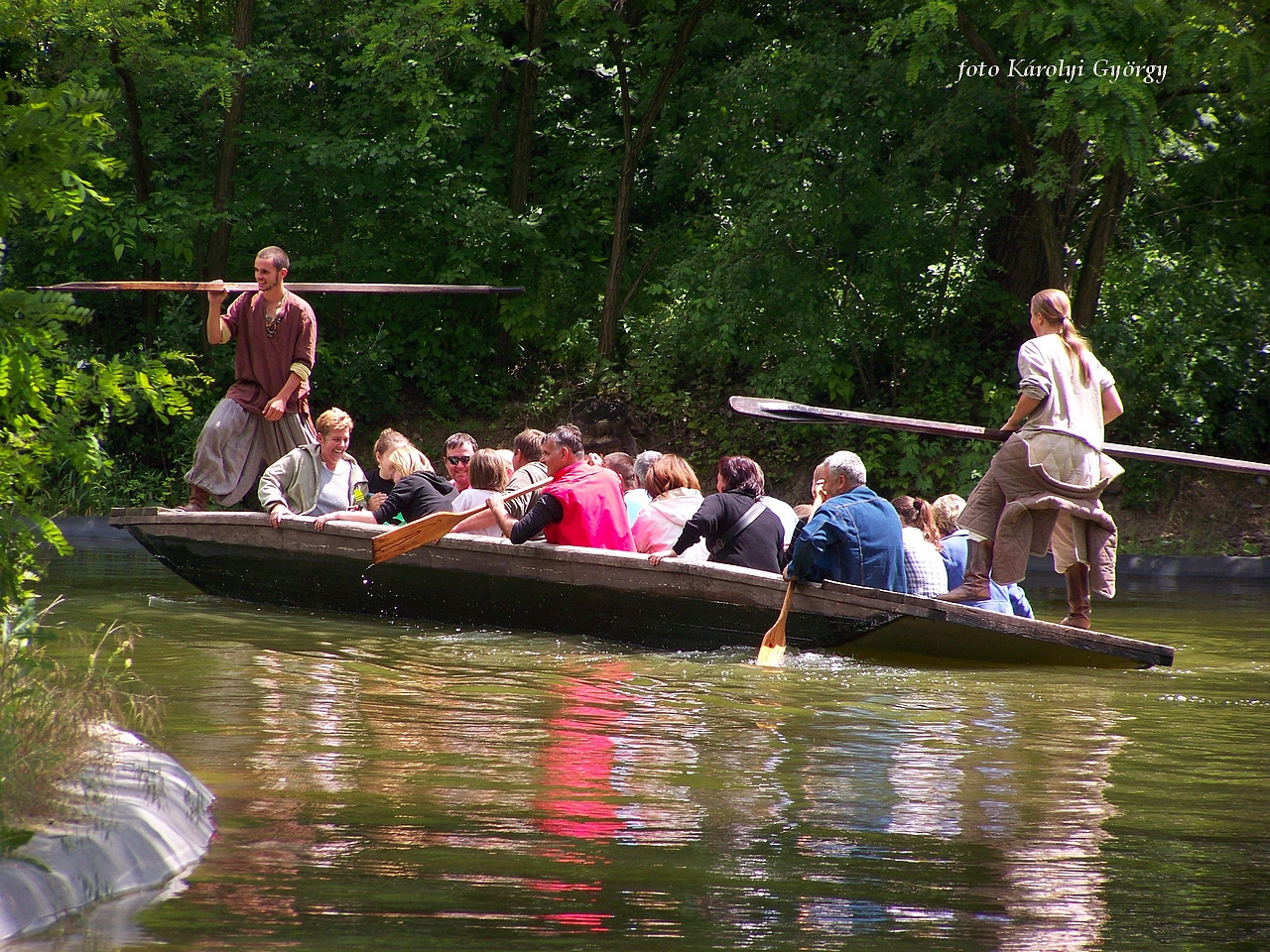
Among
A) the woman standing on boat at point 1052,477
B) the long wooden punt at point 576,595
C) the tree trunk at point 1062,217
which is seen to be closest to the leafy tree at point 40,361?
the long wooden punt at point 576,595

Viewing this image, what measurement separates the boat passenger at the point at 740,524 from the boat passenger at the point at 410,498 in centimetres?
156

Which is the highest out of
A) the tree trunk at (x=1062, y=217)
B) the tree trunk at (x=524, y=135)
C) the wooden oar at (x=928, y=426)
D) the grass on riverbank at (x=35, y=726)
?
the tree trunk at (x=524, y=135)

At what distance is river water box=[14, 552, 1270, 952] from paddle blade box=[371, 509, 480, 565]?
62cm

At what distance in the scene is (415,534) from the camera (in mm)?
8148

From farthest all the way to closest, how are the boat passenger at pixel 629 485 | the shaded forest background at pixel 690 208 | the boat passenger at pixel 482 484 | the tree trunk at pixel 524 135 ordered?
1. the tree trunk at pixel 524 135
2. the shaded forest background at pixel 690 208
3. the boat passenger at pixel 629 485
4. the boat passenger at pixel 482 484

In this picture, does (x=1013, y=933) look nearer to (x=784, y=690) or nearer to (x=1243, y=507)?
(x=784, y=690)

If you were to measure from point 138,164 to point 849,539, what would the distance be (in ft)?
38.4

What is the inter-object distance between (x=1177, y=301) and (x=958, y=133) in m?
2.74

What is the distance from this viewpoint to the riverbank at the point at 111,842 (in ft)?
9.92

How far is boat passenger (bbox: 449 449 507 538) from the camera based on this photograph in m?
8.69

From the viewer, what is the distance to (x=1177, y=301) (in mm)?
14516

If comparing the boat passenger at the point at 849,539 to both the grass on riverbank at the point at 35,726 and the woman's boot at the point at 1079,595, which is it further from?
the grass on riverbank at the point at 35,726

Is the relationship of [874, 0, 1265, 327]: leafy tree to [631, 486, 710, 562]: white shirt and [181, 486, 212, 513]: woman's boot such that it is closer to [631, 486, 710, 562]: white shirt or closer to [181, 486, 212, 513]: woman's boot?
[631, 486, 710, 562]: white shirt

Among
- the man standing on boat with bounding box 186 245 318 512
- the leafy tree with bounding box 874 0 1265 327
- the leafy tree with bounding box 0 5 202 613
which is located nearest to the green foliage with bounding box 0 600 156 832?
the leafy tree with bounding box 0 5 202 613
